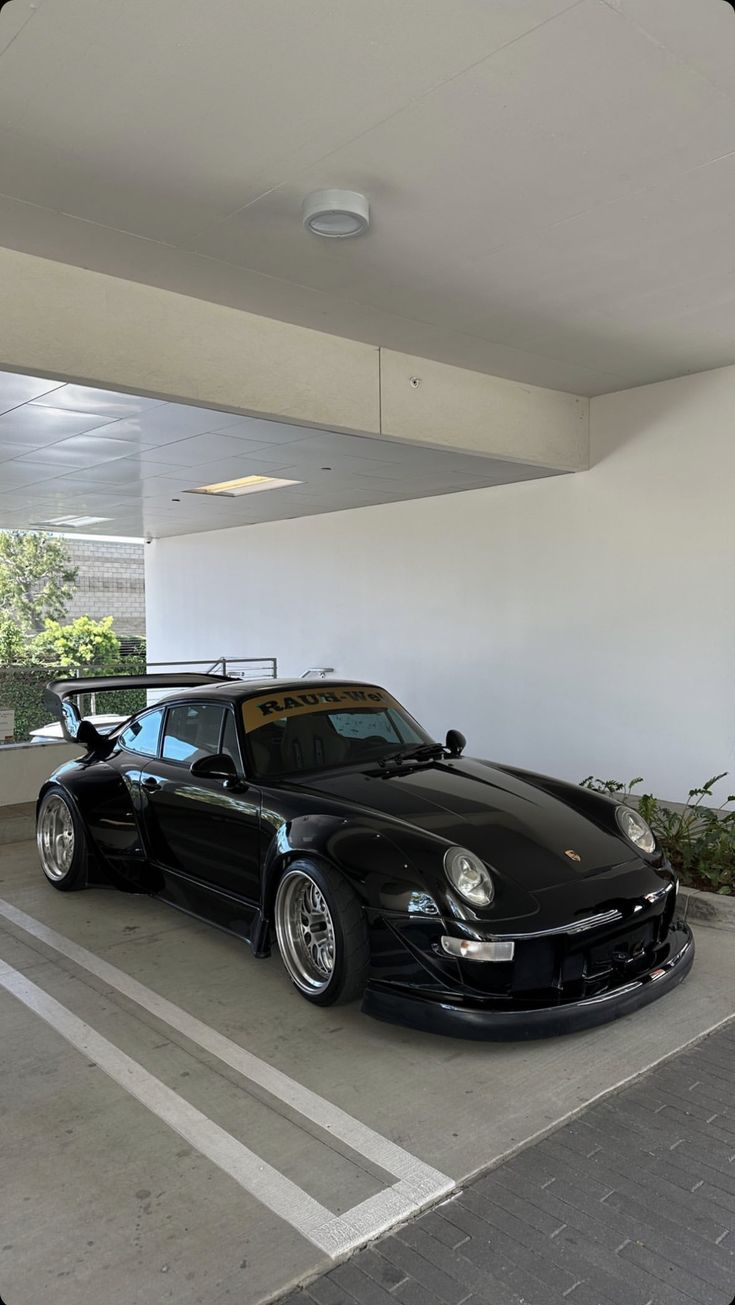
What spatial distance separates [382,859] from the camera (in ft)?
11.0

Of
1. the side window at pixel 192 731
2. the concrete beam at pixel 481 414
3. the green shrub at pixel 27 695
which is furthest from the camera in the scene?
the green shrub at pixel 27 695

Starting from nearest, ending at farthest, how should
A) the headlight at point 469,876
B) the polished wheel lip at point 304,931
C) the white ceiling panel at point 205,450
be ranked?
1. the headlight at point 469,876
2. the polished wheel lip at point 304,931
3. the white ceiling panel at point 205,450

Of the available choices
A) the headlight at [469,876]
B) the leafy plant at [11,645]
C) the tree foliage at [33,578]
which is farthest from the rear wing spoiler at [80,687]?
the tree foliage at [33,578]

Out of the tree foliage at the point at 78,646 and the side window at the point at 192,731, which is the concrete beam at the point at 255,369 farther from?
the tree foliage at the point at 78,646

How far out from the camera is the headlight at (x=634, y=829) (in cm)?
380

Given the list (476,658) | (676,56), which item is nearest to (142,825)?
(676,56)

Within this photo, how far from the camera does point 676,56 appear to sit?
2908mm

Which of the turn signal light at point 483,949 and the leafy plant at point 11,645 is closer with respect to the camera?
the turn signal light at point 483,949

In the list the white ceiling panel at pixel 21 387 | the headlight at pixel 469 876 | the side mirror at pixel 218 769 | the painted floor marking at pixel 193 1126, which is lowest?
the painted floor marking at pixel 193 1126

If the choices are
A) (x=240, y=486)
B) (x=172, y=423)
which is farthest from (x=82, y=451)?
(x=240, y=486)

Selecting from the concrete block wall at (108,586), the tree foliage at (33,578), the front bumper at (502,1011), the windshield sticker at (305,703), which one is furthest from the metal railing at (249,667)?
the concrete block wall at (108,586)

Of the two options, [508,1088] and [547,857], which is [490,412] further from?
[508,1088]

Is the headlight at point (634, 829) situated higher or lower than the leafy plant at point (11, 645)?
lower

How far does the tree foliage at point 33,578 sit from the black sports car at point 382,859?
2069cm
